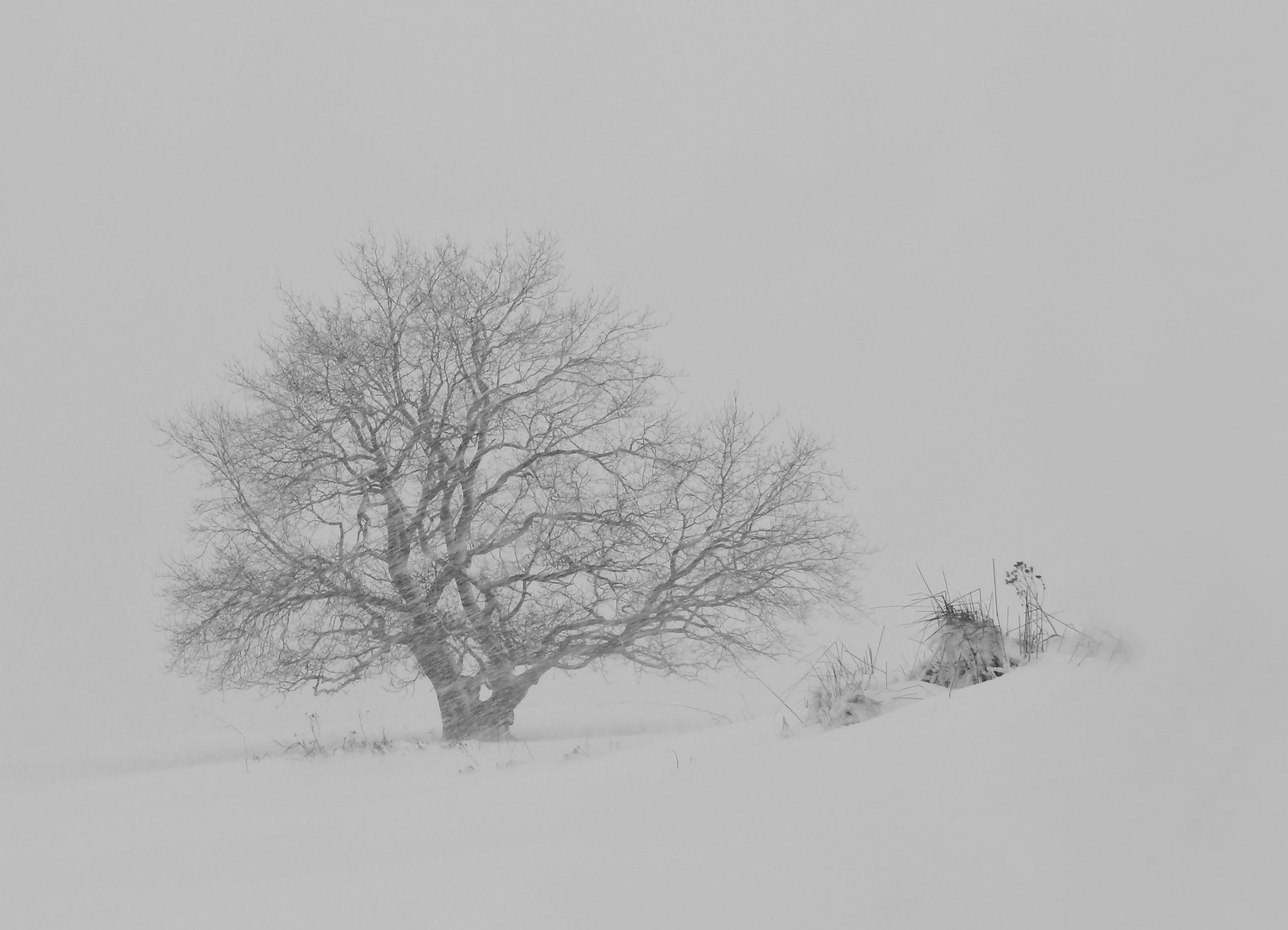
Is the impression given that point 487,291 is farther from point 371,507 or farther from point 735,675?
point 735,675

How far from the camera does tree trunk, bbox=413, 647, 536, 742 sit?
13.0 metres

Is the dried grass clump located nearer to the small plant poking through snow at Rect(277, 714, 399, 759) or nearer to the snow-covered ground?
the snow-covered ground

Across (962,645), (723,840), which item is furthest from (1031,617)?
(723,840)

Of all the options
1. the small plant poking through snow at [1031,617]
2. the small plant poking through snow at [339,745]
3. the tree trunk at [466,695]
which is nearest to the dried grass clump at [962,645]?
the small plant poking through snow at [1031,617]

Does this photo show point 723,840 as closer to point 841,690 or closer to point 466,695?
point 841,690

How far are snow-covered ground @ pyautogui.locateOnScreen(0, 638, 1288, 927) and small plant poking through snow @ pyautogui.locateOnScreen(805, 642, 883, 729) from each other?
158mm

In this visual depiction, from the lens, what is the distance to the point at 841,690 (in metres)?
6.06

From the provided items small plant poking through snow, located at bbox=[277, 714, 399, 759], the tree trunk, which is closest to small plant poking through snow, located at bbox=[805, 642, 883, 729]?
small plant poking through snow, located at bbox=[277, 714, 399, 759]

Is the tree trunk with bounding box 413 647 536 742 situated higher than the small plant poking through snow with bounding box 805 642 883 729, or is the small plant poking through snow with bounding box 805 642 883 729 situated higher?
the tree trunk with bounding box 413 647 536 742

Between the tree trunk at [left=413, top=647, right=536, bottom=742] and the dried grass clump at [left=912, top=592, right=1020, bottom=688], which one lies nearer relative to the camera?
the dried grass clump at [left=912, top=592, right=1020, bottom=688]

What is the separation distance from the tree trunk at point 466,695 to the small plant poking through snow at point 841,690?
23.3 feet

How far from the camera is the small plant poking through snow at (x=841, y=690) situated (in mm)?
5656

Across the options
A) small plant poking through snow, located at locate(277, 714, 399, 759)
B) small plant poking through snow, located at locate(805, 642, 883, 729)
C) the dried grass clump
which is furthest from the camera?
small plant poking through snow, located at locate(277, 714, 399, 759)

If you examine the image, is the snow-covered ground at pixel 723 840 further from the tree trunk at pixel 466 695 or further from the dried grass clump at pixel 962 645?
the tree trunk at pixel 466 695
